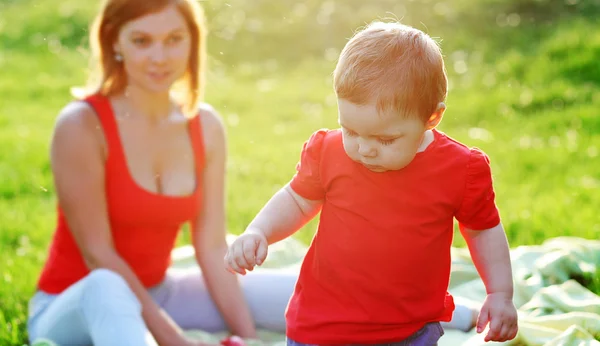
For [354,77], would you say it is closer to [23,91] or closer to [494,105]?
[494,105]

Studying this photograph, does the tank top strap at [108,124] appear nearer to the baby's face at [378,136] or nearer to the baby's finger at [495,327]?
the baby's face at [378,136]

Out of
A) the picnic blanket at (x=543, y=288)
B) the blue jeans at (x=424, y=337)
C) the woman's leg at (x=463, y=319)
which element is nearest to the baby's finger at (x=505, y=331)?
the blue jeans at (x=424, y=337)

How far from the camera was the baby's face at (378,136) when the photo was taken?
1782 millimetres

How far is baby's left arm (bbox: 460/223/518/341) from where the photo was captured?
199 cm

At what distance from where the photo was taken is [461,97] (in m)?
7.22

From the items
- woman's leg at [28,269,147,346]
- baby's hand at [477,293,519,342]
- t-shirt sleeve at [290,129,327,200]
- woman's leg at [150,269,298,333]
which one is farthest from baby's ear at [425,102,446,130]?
woman's leg at [150,269,298,333]

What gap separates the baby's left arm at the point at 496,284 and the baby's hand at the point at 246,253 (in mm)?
518

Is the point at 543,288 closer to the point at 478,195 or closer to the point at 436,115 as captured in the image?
the point at 478,195

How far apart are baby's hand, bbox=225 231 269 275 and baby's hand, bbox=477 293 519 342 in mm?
549

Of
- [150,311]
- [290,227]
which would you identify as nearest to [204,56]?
[150,311]

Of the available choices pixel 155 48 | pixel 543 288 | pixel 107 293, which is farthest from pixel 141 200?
pixel 543 288

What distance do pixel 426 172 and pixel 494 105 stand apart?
513cm

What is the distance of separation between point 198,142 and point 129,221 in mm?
396

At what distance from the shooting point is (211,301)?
3254mm
